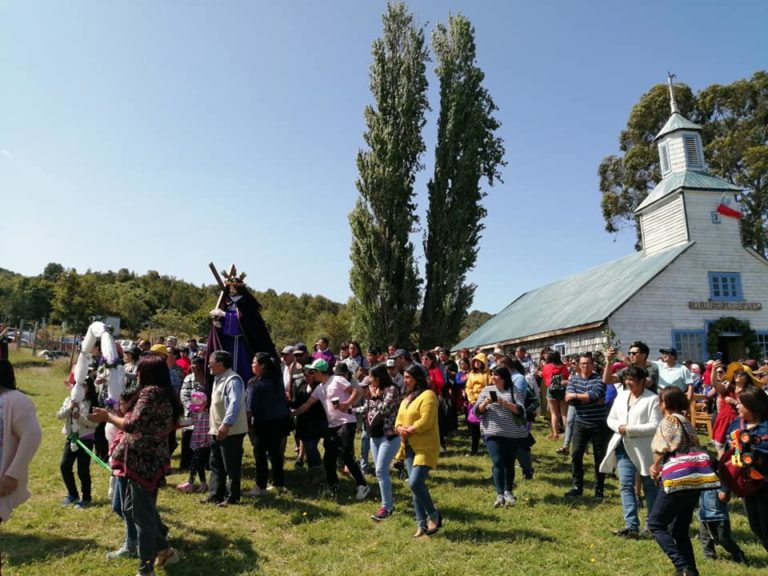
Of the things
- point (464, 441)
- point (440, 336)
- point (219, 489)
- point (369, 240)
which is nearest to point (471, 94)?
point (369, 240)

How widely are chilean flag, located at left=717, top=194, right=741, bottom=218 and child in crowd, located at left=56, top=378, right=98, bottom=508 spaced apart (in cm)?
2239

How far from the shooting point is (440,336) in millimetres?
25719

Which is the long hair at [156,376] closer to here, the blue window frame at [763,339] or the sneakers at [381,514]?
the sneakers at [381,514]

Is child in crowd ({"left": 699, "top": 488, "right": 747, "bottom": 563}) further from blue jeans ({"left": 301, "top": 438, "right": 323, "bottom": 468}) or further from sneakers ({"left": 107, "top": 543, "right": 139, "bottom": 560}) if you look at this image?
sneakers ({"left": 107, "top": 543, "right": 139, "bottom": 560})

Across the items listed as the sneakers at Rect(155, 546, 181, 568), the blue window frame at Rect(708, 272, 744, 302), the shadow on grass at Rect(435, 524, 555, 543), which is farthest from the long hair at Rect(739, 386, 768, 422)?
the blue window frame at Rect(708, 272, 744, 302)

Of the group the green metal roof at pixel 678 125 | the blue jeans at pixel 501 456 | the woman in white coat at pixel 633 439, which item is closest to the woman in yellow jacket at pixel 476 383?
the blue jeans at pixel 501 456

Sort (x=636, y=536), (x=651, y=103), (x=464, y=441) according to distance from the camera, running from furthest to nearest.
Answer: (x=651, y=103), (x=464, y=441), (x=636, y=536)

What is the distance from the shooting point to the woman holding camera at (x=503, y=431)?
23.1 feet

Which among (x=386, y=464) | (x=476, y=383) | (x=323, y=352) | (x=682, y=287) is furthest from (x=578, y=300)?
(x=386, y=464)

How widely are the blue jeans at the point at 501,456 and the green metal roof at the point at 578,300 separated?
41.4ft

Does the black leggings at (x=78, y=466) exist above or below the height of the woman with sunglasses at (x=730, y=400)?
below

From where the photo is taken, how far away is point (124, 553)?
5375mm

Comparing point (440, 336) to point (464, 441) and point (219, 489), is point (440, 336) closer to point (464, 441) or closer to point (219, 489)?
point (464, 441)

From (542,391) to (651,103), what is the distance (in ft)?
88.2
